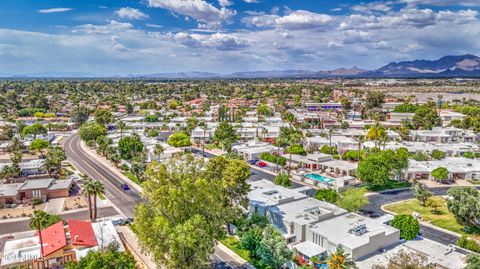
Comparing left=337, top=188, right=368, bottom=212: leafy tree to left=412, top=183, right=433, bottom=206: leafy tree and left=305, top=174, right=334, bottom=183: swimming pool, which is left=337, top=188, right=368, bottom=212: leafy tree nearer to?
left=412, top=183, right=433, bottom=206: leafy tree

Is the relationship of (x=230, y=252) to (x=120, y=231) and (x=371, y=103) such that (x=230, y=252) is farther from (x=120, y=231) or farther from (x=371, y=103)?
(x=371, y=103)

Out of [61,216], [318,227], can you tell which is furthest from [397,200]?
[61,216]

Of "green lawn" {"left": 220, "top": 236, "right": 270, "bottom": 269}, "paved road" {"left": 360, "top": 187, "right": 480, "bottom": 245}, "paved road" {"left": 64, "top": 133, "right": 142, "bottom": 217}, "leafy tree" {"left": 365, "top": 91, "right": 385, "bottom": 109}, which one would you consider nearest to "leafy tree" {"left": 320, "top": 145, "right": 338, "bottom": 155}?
"paved road" {"left": 360, "top": 187, "right": 480, "bottom": 245}

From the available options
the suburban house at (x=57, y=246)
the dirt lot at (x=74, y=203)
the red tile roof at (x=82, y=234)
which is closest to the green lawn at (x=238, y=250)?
the suburban house at (x=57, y=246)

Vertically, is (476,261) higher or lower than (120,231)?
higher

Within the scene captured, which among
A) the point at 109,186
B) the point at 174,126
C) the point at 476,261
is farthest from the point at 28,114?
the point at 476,261

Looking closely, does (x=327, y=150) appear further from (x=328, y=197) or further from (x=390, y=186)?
(x=328, y=197)

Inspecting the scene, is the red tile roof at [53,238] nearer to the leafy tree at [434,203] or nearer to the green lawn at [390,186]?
the green lawn at [390,186]

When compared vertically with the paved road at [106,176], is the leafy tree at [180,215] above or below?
above
